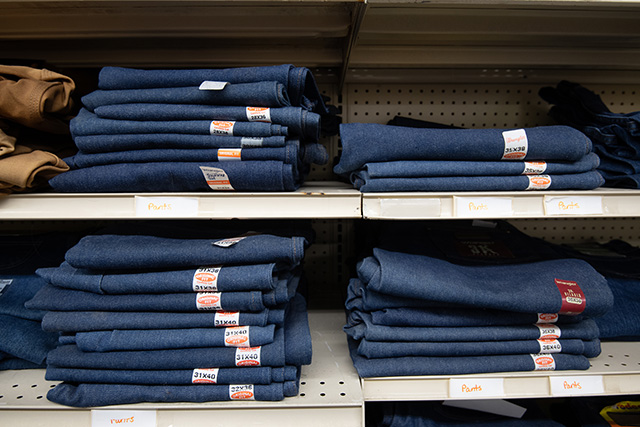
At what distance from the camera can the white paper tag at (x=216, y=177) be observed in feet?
2.27

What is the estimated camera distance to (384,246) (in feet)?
2.83

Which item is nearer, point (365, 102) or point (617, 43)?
point (617, 43)

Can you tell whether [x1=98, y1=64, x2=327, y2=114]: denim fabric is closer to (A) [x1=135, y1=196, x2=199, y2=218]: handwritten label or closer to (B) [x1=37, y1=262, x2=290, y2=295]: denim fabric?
(A) [x1=135, y1=196, x2=199, y2=218]: handwritten label

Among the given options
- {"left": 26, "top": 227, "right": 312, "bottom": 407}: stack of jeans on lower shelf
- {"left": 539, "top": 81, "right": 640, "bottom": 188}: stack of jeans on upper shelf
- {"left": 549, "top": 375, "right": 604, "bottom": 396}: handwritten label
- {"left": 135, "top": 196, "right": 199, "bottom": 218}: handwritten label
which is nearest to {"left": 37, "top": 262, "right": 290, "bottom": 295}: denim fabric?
{"left": 26, "top": 227, "right": 312, "bottom": 407}: stack of jeans on lower shelf

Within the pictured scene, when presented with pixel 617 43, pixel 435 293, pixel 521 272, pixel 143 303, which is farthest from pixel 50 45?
pixel 617 43

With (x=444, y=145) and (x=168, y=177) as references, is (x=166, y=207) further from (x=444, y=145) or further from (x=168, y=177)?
(x=444, y=145)

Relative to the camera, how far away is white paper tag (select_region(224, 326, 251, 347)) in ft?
2.36

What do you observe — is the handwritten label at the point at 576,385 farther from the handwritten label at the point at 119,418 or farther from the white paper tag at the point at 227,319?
the handwritten label at the point at 119,418

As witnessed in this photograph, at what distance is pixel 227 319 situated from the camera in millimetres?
729

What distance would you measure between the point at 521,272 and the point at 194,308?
→ 2.63ft

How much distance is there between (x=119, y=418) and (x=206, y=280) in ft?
1.19

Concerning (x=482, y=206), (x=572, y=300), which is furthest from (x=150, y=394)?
(x=572, y=300)

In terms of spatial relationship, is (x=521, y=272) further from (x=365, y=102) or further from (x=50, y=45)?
(x=50, y=45)

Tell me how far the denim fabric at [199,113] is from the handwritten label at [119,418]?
662mm
